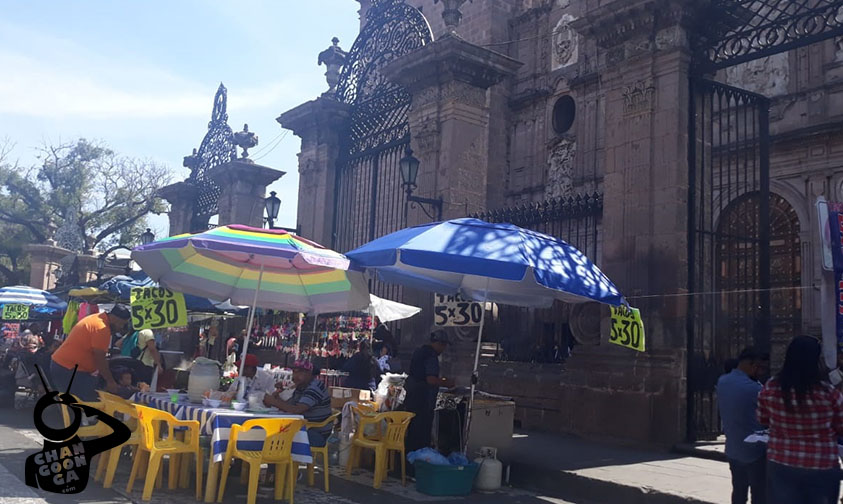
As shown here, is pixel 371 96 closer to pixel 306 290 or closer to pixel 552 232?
pixel 552 232

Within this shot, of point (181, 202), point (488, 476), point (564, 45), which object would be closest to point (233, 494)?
point (488, 476)

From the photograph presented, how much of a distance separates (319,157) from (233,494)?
1178 cm

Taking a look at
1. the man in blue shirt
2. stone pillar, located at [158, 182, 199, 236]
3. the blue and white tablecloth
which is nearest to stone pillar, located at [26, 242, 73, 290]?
stone pillar, located at [158, 182, 199, 236]

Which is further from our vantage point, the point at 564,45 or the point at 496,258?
the point at 564,45

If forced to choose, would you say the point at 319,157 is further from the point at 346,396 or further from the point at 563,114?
the point at 563,114

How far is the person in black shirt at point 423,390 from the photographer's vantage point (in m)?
8.81

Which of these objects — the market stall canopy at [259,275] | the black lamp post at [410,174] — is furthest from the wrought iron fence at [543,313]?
the market stall canopy at [259,275]

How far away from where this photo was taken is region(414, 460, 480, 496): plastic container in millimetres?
8008

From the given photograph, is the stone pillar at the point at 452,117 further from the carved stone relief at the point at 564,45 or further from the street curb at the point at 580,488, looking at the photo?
the carved stone relief at the point at 564,45

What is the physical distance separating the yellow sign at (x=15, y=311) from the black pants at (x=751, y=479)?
17.9 metres

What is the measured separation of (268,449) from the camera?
22.5ft

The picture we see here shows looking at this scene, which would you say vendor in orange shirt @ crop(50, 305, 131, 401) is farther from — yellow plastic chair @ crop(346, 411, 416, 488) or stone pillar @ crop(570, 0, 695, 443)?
stone pillar @ crop(570, 0, 695, 443)

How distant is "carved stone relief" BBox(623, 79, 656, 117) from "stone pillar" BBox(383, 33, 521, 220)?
3.68m

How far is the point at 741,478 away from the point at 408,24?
476 inches
